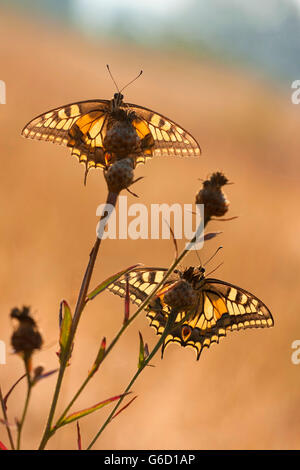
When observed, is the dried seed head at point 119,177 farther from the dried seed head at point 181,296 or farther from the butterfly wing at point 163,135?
the butterfly wing at point 163,135

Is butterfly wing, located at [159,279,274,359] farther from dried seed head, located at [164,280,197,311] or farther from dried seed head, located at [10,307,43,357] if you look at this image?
dried seed head, located at [10,307,43,357]

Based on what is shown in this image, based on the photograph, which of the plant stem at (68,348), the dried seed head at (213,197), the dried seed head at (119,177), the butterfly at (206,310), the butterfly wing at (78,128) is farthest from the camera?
the butterfly at (206,310)

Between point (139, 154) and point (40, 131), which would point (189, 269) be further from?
point (40, 131)

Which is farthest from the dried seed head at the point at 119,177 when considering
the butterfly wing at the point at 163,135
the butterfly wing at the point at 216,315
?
the butterfly wing at the point at 216,315

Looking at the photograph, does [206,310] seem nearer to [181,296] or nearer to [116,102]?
[181,296]
